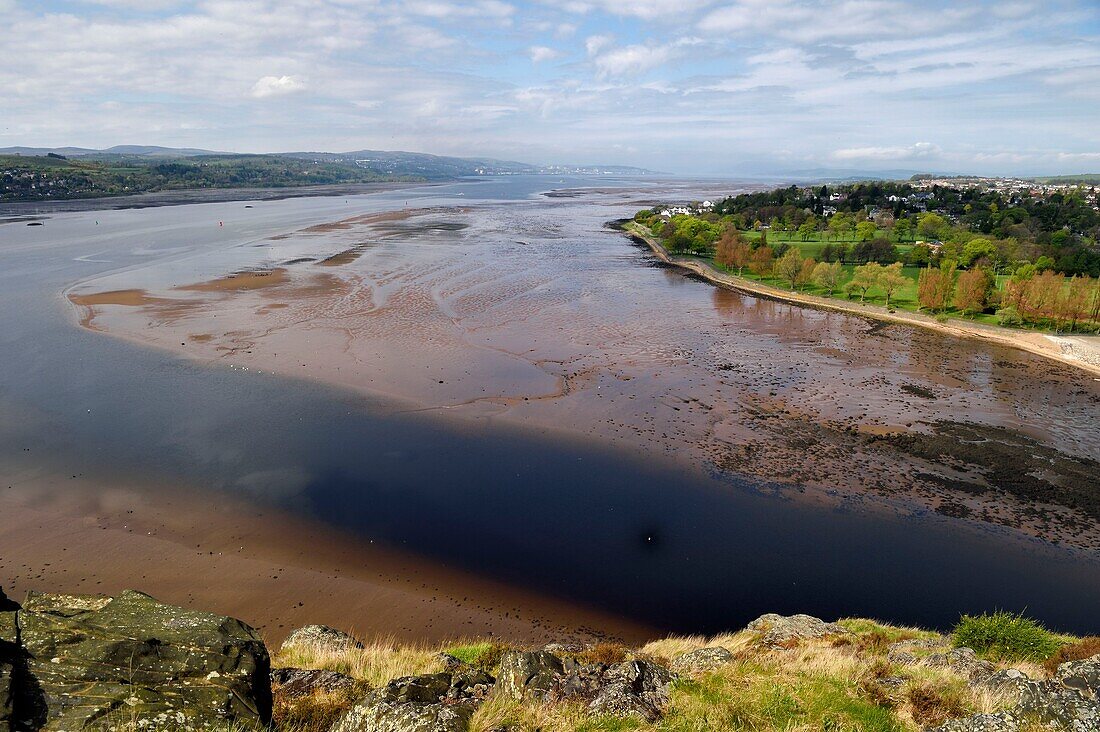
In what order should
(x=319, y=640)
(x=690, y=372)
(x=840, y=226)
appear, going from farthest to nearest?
(x=840, y=226)
(x=690, y=372)
(x=319, y=640)

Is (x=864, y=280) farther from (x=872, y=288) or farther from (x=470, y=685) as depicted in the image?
(x=470, y=685)

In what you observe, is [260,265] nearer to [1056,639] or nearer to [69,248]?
[69,248]

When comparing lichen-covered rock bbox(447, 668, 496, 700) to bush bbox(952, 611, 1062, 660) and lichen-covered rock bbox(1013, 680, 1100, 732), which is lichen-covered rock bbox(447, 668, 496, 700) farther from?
bush bbox(952, 611, 1062, 660)

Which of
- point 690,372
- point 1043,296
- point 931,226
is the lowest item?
point 690,372

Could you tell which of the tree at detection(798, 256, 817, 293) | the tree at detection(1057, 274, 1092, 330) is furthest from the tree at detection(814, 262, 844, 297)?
the tree at detection(1057, 274, 1092, 330)

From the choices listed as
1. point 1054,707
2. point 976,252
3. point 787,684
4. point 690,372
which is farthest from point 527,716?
point 976,252
